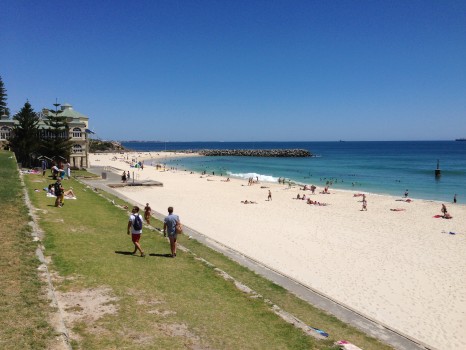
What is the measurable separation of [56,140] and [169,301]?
3534 centimetres

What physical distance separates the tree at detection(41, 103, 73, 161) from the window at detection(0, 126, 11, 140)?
6576 mm

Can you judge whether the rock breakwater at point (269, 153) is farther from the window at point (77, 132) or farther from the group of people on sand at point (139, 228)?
the group of people on sand at point (139, 228)

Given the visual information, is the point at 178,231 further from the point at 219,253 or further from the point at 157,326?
the point at 157,326

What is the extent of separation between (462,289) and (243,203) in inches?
743

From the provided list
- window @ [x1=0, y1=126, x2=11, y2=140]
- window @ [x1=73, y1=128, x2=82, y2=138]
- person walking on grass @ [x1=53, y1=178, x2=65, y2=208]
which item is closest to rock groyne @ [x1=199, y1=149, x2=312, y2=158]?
window @ [x1=73, y1=128, x2=82, y2=138]

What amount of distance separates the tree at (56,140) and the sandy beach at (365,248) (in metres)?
11.2

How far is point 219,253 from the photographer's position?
13.2m

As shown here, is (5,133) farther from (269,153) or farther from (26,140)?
(269,153)

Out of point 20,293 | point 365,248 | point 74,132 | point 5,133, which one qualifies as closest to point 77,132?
point 74,132

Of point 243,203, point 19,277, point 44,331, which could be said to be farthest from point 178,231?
point 243,203

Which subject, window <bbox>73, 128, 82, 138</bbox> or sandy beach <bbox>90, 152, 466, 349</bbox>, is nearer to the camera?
sandy beach <bbox>90, 152, 466, 349</bbox>

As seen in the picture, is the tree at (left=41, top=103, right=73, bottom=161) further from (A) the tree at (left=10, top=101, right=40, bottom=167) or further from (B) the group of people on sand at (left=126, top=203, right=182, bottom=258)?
(B) the group of people on sand at (left=126, top=203, right=182, bottom=258)

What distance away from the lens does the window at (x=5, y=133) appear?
4478cm

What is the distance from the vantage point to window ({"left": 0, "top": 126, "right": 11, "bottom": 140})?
147ft
